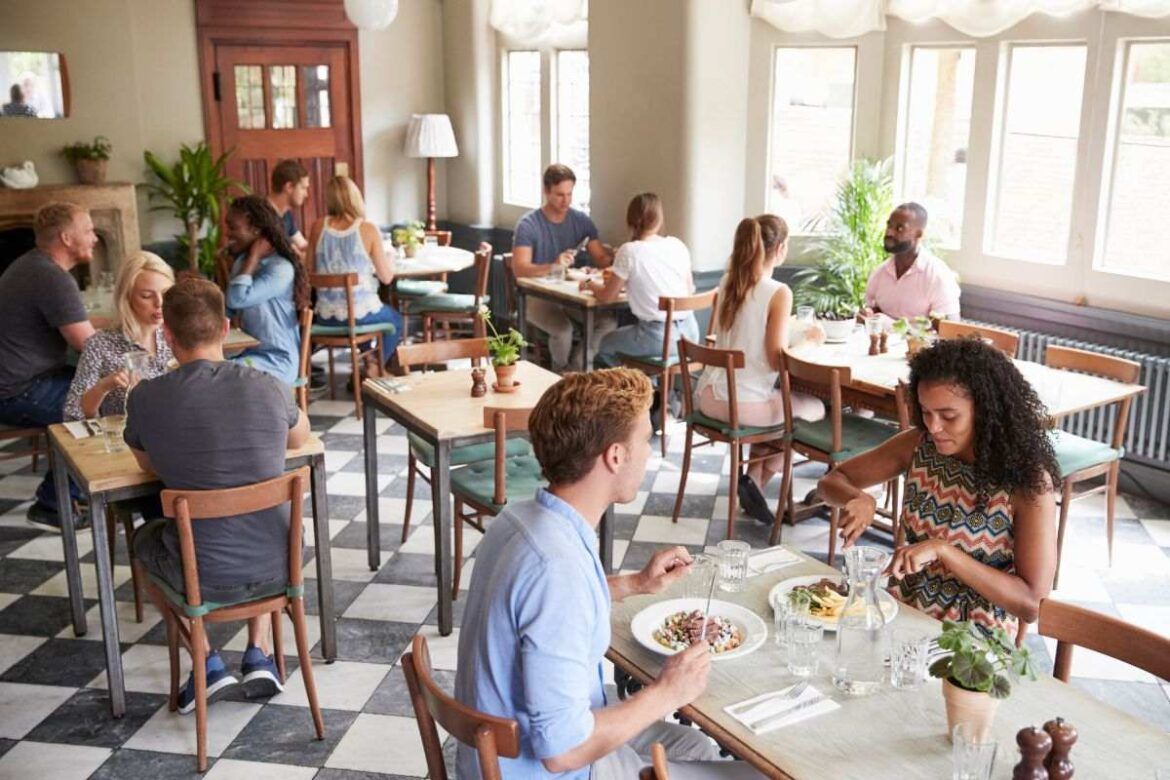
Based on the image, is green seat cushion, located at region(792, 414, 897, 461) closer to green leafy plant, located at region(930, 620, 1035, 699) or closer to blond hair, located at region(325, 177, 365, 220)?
green leafy plant, located at region(930, 620, 1035, 699)

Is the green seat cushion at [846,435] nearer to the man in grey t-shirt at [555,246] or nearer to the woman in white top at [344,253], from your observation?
the man in grey t-shirt at [555,246]

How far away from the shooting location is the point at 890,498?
17.9ft

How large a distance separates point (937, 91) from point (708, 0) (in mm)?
1400

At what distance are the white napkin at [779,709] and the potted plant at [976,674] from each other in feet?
0.77

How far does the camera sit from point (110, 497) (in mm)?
3453

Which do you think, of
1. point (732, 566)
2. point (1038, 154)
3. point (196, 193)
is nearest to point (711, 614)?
point (732, 566)

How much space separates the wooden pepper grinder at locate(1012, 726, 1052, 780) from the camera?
1.85 metres

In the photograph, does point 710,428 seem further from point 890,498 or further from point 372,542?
point 372,542

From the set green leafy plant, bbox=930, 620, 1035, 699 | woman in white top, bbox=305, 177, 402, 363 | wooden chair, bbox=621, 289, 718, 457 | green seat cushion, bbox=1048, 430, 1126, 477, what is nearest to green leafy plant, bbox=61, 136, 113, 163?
woman in white top, bbox=305, 177, 402, 363

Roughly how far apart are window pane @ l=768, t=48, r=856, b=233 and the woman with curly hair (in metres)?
4.22

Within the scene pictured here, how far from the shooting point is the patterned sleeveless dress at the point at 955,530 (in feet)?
9.13

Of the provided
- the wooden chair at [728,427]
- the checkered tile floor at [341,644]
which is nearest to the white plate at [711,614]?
the checkered tile floor at [341,644]

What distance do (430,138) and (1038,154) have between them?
4.63 meters

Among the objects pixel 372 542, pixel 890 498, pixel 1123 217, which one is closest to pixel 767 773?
pixel 372 542
